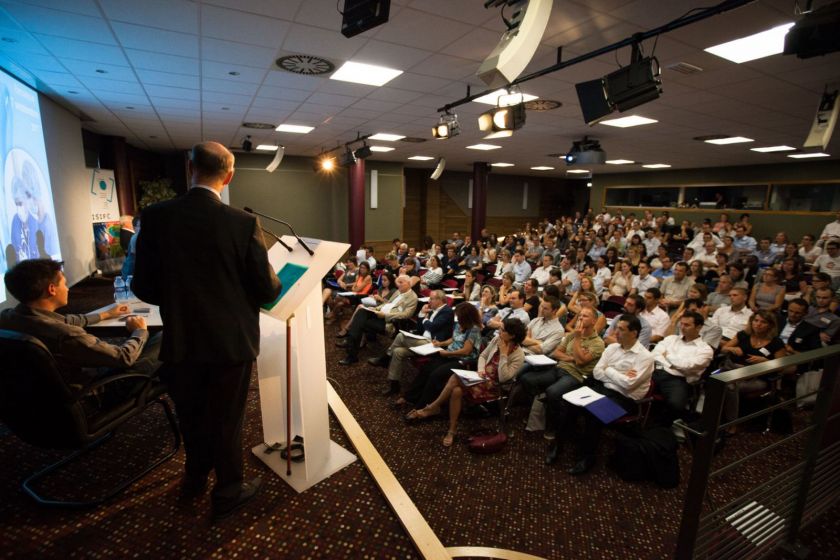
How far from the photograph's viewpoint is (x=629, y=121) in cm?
648

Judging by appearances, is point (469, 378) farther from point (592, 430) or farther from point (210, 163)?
point (210, 163)

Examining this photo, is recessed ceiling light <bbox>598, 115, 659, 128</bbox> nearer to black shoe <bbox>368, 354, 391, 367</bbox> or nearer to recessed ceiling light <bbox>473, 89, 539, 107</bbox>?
recessed ceiling light <bbox>473, 89, 539, 107</bbox>

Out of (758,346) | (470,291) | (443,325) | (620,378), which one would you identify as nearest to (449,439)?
(443,325)

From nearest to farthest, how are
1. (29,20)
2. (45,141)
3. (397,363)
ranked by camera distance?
(29,20)
(397,363)
(45,141)

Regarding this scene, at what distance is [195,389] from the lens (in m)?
1.74

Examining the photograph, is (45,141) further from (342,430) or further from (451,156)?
(451,156)

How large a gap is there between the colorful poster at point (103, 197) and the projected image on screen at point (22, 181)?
113 inches

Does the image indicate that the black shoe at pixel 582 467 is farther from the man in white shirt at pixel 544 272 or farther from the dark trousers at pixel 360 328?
the man in white shirt at pixel 544 272

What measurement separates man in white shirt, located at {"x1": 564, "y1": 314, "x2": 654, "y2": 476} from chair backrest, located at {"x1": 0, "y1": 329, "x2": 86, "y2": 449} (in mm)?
2996

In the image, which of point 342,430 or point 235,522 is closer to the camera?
point 235,522

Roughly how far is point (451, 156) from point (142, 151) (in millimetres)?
8705

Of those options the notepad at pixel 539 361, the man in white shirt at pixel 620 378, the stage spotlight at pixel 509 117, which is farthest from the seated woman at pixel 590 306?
the stage spotlight at pixel 509 117

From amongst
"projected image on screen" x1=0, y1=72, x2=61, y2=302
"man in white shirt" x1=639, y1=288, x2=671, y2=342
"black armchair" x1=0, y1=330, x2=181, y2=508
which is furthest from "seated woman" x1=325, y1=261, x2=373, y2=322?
"black armchair" x1=0, y1=330, x2=181, y2=508

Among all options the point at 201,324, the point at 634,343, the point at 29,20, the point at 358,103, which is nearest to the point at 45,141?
the point at 29,20
